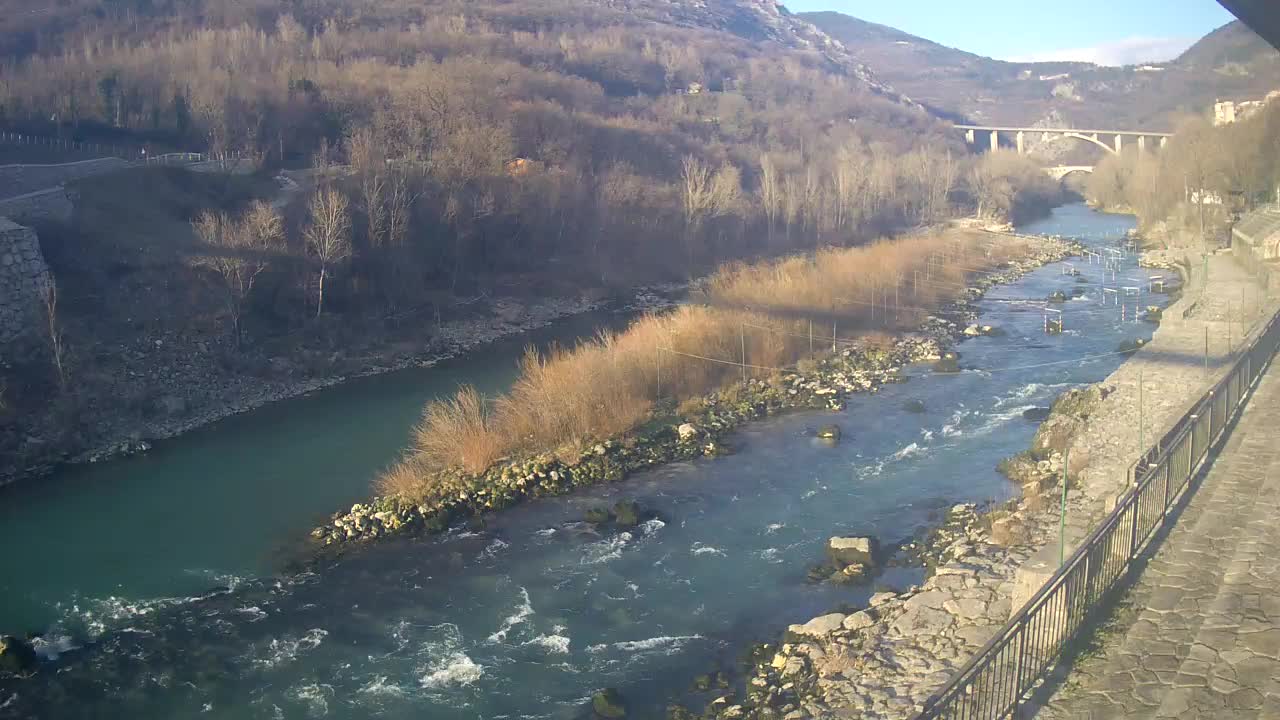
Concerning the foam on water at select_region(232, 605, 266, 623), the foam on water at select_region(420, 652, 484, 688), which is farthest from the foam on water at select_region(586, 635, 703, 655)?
the foam on water at select_region(232, 605, 266, 623)

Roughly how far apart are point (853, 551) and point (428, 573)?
179 inches

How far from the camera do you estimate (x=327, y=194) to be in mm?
24734

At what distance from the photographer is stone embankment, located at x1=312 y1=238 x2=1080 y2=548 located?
40.5 feet

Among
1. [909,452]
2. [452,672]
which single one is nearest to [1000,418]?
[909,452]

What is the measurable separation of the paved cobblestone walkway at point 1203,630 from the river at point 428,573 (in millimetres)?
3526

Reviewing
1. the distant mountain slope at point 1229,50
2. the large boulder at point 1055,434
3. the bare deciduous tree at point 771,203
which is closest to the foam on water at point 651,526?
the large boulder at point 1055,434

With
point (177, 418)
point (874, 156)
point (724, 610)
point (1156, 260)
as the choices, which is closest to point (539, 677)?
point (724, 610)

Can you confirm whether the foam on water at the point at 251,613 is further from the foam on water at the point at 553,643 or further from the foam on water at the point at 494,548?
the foam on water at the point at 553,643

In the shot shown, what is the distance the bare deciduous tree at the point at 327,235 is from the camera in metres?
22.3

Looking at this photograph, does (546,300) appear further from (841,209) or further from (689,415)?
(841,209)

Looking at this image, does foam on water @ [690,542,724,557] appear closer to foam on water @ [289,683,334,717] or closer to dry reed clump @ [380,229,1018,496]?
dry reed clump @ [380,229,1018,496]

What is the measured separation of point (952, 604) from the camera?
8.81 m

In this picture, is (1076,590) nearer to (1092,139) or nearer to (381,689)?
(381,689)

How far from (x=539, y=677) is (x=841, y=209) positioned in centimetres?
3073
